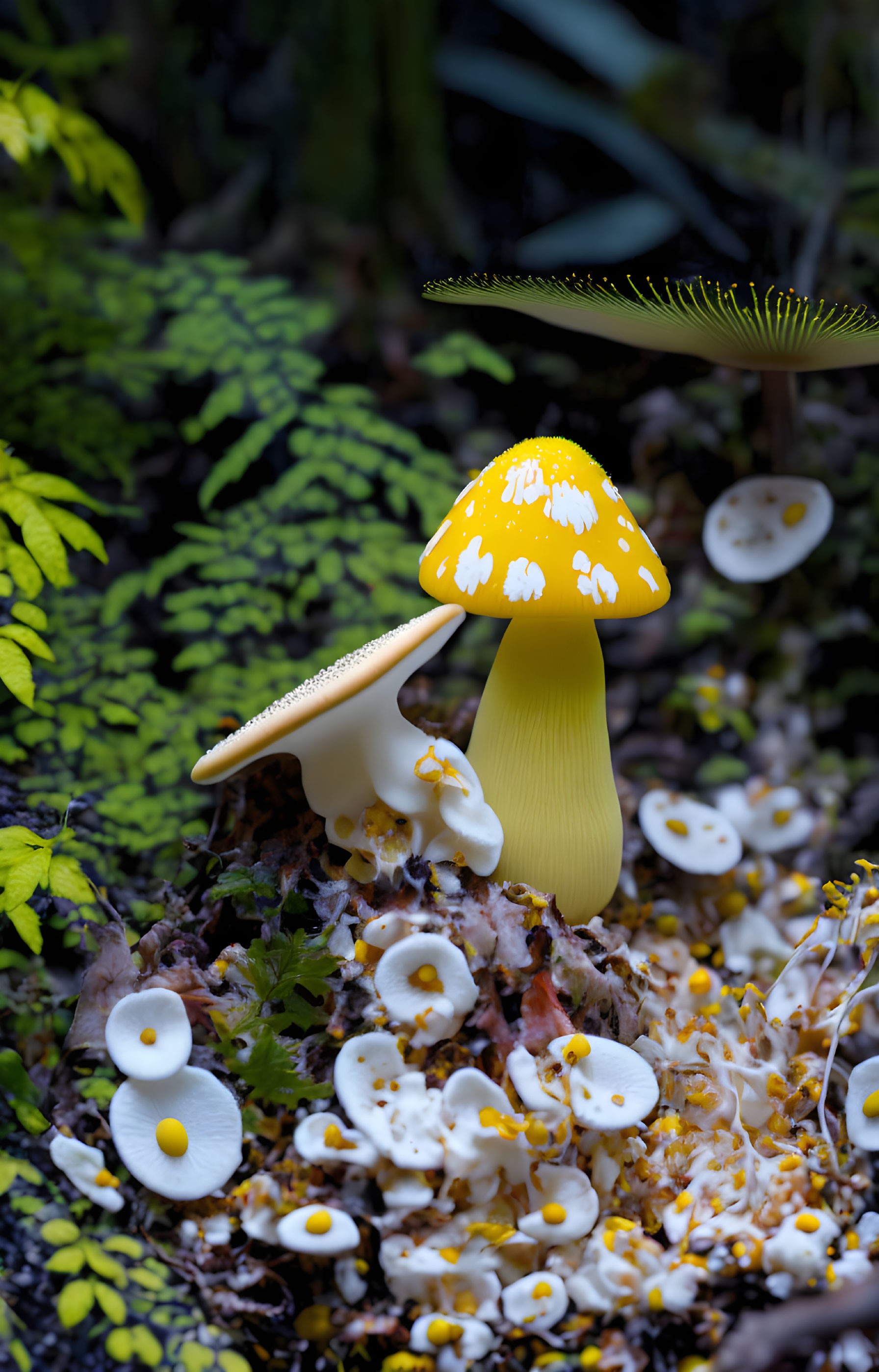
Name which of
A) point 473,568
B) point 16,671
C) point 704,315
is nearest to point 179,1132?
point 16,671

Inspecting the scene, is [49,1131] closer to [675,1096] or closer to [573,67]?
[675,1096]

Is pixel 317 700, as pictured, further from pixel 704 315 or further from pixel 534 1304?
pixel 704 315

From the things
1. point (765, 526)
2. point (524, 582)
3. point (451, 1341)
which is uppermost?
point (765, 526)

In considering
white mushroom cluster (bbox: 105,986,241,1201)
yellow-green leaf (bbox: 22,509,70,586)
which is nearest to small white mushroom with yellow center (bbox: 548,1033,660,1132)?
white mushroom cluster (bbox: 105,986,241,1201)

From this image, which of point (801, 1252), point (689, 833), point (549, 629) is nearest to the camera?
point (801, 1252)

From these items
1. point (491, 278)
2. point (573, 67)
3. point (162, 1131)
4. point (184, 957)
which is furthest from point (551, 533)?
point (573, 67)

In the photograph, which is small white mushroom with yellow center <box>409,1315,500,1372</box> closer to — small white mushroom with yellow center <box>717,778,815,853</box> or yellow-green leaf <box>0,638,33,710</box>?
yellow-green leaf <box>0,638,33,710</box>

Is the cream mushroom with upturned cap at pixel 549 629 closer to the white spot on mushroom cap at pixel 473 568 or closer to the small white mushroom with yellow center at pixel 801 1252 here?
the white spot on mushroom cap at pixel 473 568

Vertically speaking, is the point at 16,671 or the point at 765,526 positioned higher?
the point at 765,526
